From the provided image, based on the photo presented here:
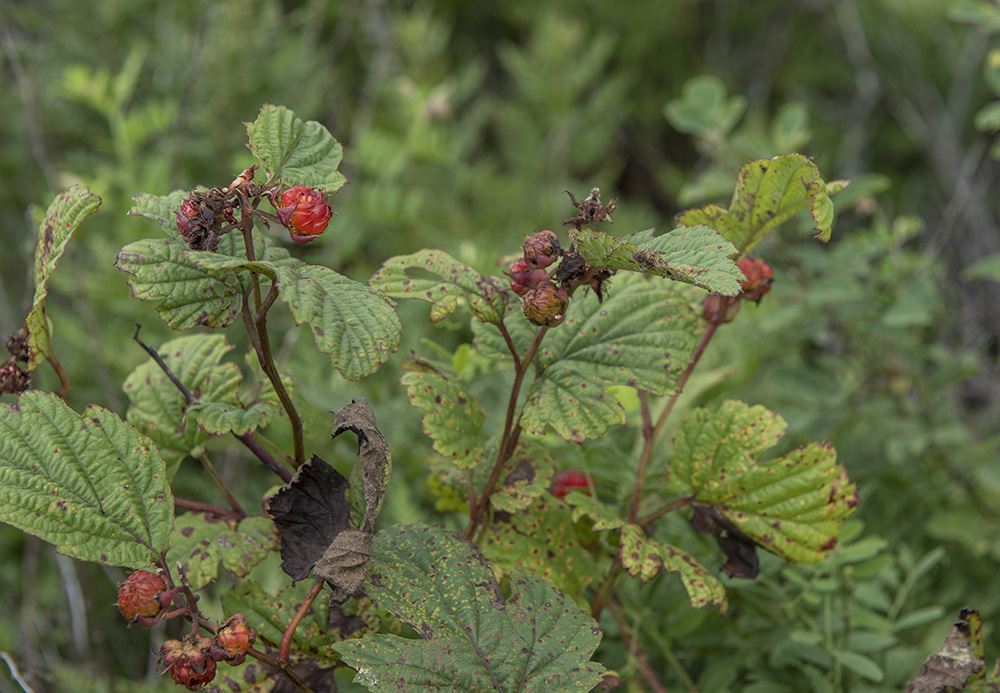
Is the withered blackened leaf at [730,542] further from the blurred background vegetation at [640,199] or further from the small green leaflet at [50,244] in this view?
the small green leaflet at [50,244]

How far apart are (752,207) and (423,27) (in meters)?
1.79

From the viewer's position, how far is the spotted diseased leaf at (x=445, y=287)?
23.6 inches

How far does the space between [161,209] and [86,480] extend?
0.62ft

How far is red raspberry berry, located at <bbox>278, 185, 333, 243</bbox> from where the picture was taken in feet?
1.75

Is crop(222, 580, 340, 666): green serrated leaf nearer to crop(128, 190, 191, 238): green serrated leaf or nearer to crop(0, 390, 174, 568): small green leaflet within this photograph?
crop(0, 390, 174, 568): small green leaflet

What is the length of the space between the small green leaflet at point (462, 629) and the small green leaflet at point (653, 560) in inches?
2.4

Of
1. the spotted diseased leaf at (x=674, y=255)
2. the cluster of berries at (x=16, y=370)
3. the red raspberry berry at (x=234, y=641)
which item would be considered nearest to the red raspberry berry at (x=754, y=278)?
the spotted diseased leaf at (x=674, y=255)

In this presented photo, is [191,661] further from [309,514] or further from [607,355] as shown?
[607,355]

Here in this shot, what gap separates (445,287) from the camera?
62 centimetres

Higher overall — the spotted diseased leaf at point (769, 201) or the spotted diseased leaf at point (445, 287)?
the spotted diseased leaf at point (769, 201)

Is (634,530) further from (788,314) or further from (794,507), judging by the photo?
(788,314)

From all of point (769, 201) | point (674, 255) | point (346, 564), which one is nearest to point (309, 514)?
point (346, 564)

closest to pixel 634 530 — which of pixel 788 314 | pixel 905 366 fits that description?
pixel 788 314

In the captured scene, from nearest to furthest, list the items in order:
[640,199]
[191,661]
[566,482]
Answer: [191,661], [566,482], [640,199]
